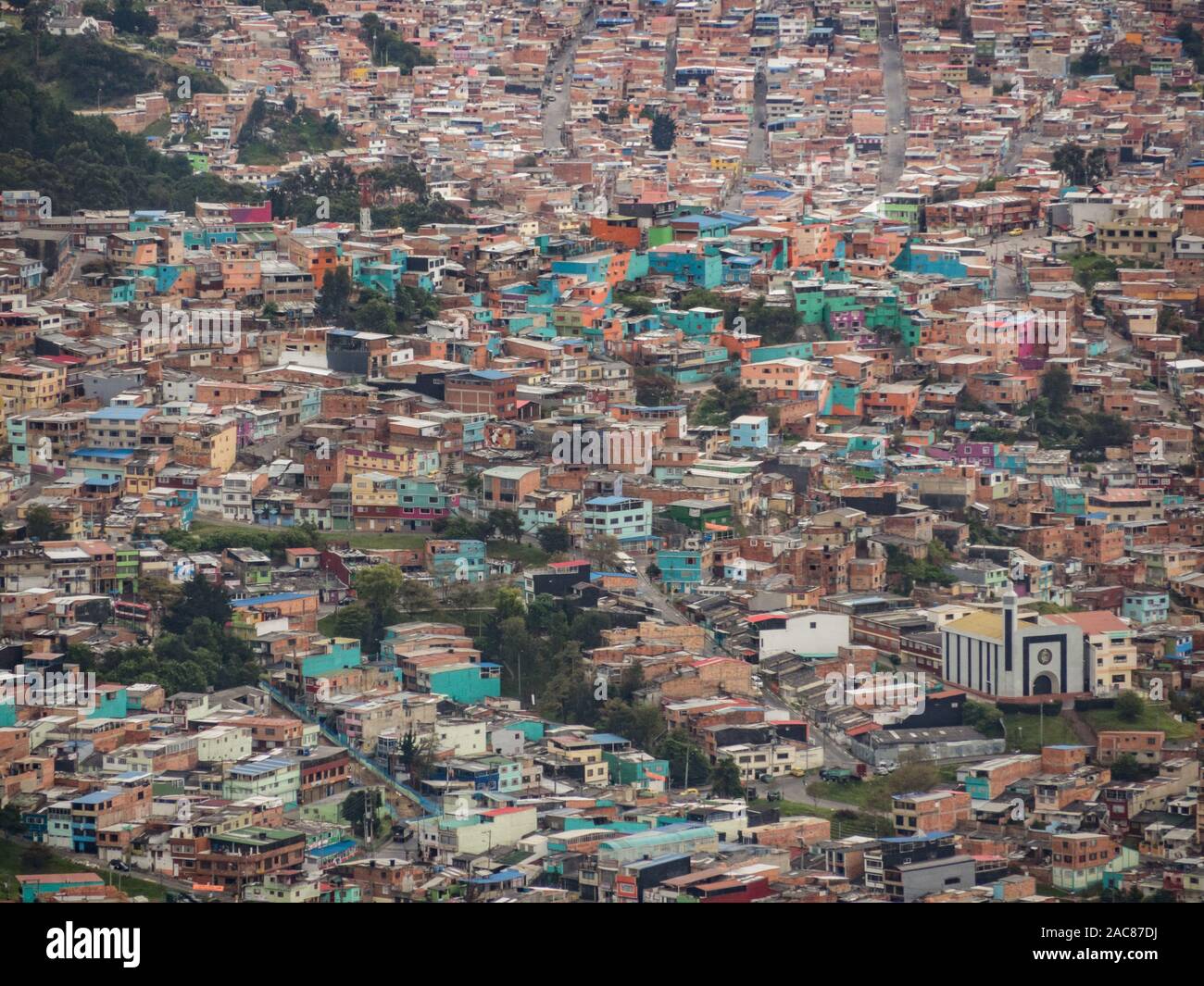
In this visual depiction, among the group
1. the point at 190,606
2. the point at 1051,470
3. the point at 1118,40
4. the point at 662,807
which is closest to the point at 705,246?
the point at 1051,470

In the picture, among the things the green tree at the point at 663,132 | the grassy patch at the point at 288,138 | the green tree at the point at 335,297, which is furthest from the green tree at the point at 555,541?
the green tree at the point at 663,132

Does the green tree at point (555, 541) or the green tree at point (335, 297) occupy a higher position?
the green tree at point (335, 297)

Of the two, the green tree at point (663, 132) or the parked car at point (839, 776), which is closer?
the parked car at point (839, 776)

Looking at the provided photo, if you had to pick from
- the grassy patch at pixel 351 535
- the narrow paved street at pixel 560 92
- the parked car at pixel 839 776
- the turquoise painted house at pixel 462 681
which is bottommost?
the parked car at pixel 839 776

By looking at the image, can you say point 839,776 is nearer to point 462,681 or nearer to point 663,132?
point 462,681

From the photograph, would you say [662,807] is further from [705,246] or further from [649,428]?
[705,246]

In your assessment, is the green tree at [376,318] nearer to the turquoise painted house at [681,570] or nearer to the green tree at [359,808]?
the turquoise painted house at [681,570]
